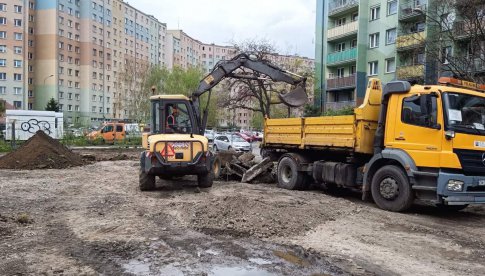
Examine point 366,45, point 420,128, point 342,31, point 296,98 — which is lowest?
point 420,128

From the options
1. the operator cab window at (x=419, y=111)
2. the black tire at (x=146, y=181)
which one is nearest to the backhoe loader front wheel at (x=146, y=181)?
the black tire at (x=146, y=181)

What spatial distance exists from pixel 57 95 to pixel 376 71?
61.8m

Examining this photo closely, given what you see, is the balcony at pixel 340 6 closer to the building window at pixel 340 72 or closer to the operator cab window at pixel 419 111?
the building window at pixel 340 72

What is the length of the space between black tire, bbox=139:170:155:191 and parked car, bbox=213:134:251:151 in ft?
63.6

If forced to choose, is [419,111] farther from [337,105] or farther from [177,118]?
[337,105]

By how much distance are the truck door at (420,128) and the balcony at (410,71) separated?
→ 22.6m

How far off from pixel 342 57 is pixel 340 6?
18.0 ft

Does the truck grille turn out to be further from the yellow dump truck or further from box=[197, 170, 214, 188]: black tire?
box=[197, 170, 214, 188]: black tire

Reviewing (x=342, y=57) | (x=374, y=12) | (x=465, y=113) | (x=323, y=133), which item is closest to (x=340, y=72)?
(x=342, y=57)

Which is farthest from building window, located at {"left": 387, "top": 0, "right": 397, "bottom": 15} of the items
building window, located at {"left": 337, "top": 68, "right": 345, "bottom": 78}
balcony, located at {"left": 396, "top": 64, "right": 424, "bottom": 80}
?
building window, located at {"left": 337, "top": 68, "right": 345, "bottom": 78}

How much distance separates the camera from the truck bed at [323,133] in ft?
35.2

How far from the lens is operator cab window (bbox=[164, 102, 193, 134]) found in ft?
41.7

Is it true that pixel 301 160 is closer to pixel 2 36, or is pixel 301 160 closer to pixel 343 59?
pixel 343 59

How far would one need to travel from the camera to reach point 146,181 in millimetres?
12172
